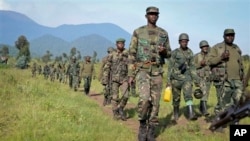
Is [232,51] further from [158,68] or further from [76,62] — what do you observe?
[76,62]

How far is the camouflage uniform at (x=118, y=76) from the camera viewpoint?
11938 millimetres

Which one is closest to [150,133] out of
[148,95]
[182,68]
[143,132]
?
[143,132]

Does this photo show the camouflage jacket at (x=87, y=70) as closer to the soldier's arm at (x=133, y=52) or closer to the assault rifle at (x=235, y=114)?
the soldier's arm at (x=133, y=52)

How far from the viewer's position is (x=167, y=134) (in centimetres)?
907

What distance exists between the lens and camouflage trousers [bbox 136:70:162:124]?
7.92m

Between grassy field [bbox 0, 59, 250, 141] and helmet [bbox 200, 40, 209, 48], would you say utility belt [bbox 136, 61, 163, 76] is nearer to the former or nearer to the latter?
grassy field [bbox 0, 59, 250, 141]

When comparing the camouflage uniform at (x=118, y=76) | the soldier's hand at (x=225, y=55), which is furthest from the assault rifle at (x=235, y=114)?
the camouflage uniform at (x=118, y=76)

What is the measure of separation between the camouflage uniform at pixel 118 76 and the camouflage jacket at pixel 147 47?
10.8 ft

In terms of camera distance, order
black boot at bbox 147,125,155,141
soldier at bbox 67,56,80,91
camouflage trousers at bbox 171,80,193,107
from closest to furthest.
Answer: black boot at bbox 147,125,155,141
camouflage trousers at bbox 171,80,193,107
soldier at bbox 67,56,80,91

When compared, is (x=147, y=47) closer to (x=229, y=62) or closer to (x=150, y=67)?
(x=150, y=67)

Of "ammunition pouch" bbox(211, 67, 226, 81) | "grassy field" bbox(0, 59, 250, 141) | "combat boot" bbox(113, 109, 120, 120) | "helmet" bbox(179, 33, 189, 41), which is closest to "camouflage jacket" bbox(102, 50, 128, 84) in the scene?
"combat boot" bbox(113, 109, 120, 120)

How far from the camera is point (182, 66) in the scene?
11258 millimetres

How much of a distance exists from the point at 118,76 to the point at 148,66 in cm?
449

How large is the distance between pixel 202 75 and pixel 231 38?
4.11 meters
